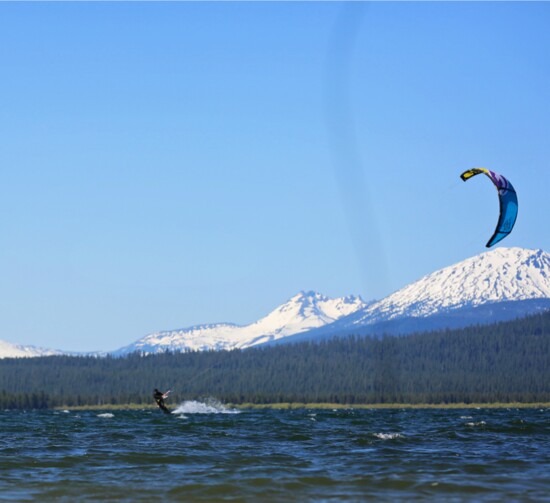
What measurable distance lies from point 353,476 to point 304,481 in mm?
1887

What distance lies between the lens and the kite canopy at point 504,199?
43.0 metres

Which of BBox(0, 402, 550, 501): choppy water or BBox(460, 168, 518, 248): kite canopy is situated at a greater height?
BBox(460, 168, 518, 248): kite canopy

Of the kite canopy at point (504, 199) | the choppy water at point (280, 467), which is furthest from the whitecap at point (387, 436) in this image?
the kite canopy at point (504, 199)

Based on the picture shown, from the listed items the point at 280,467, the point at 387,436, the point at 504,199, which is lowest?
the point at 280,467

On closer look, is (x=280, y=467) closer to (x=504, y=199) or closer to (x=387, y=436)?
(x=504, y=199)

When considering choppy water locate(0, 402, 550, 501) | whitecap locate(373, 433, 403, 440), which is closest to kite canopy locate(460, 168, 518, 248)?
choppy water locate(0, 402, 550, 501)

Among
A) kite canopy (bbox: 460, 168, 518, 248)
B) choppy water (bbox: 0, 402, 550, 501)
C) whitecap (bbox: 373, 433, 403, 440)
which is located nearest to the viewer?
choppy water (bbox: 0, 402, 550, 501)

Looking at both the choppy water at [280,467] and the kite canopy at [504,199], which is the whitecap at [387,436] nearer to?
the choppy water at [280,467]

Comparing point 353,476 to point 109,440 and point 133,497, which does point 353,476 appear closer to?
point 133,497

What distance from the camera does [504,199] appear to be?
43688 mm

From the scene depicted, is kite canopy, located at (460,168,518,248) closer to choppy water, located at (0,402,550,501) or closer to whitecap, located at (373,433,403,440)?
choppy water, located at (0,402,550,501)

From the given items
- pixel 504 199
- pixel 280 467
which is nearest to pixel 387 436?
pixel 504 199

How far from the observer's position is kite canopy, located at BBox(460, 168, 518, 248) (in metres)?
43.0

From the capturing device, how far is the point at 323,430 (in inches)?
2427
